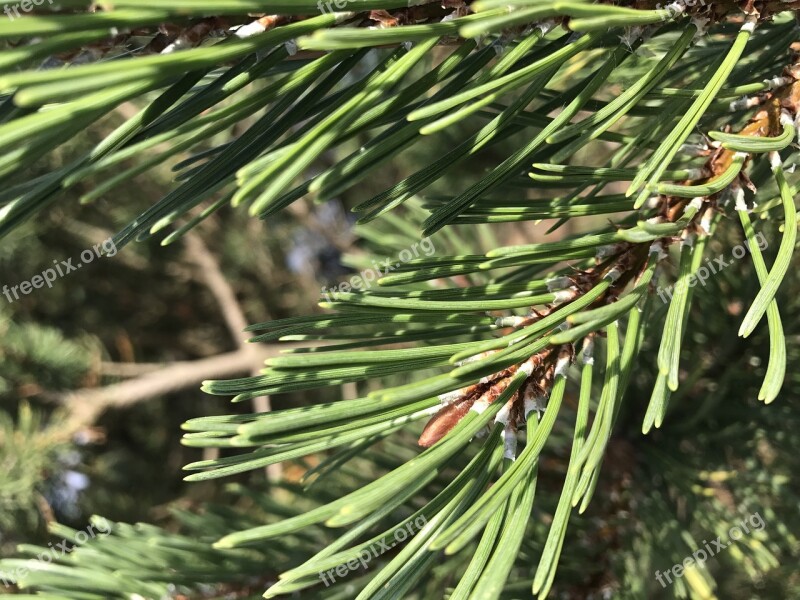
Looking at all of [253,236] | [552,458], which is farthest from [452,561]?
[253,236]

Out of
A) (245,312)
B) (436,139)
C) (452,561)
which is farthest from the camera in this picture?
(245,312)

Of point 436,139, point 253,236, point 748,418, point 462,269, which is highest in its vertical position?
point 253,236

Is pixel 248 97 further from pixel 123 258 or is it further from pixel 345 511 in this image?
pixel 123 258

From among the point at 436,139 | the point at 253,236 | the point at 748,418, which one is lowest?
the point at 748,418

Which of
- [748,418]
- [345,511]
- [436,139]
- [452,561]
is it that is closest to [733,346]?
[748,418]

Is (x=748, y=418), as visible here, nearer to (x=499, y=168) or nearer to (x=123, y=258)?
(x=499, y=168)

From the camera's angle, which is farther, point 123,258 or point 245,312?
point 245,312

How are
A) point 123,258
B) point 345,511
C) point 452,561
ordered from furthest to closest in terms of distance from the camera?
point 123,258 < point 452,561 < point 345,511

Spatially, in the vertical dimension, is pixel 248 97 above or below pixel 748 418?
above

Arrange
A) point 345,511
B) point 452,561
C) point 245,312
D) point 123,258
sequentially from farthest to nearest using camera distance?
point 245,312 < point 123,258 < point 452,561 < point 345,511
